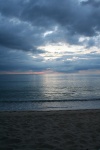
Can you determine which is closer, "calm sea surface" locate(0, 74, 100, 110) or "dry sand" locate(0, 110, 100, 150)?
"dry sand" locate(0, 110, 100, 150)

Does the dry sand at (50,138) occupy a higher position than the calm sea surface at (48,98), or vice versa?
the dry sand at (50,138)

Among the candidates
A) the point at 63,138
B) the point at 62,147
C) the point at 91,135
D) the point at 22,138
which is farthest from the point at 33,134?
the point at 91,135

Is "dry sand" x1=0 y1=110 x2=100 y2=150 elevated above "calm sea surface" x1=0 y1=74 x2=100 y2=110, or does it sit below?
above

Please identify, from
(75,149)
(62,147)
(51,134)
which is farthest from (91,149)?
(51,134)

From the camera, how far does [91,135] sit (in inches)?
291

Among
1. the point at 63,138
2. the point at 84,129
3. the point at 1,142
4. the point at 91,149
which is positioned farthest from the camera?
the point at 84,129

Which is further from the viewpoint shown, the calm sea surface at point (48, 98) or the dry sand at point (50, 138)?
the calm sea surface at point (48, 98)

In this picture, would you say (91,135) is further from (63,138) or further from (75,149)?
(75,149)

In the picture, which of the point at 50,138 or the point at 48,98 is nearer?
the point at 50,138

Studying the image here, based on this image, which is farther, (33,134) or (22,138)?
(33,134)

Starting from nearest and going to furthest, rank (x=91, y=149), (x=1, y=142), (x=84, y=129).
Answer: (x=91, y=149) < (x=1, y=142) < (x=84, y=129)

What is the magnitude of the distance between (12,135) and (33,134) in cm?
84

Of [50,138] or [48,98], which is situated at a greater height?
[50,138]

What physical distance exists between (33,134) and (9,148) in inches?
66.8
